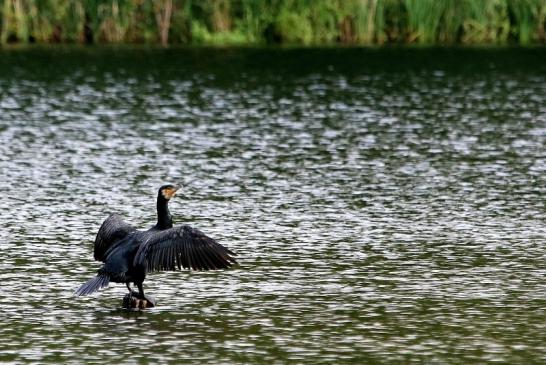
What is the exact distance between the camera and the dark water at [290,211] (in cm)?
1764

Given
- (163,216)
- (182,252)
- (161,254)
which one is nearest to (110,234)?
(163,216)

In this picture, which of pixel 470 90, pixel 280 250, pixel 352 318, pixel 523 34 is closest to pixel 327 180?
pixel 280 250

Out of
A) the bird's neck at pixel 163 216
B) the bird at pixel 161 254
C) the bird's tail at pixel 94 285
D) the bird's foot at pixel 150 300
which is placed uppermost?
the bird's neck at pixel 163 216

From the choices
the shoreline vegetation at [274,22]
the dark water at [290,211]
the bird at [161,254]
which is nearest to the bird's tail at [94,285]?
the bird at [161,254]

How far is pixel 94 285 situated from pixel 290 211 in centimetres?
950

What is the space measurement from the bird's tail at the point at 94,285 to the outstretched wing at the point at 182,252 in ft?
1.72

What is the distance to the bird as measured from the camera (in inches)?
722

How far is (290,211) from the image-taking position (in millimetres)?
27516

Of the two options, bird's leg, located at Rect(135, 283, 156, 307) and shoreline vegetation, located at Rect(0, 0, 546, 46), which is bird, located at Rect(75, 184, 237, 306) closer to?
bird's leg, located at Rect(135, 283, 156, 307)

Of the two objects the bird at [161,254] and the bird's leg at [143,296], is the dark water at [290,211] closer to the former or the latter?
the bird's leg at [143,296]

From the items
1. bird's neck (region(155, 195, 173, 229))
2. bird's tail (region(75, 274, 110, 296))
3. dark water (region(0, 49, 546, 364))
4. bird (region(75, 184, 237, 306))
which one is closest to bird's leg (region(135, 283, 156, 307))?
bird (region(75, 184, 237, 306))

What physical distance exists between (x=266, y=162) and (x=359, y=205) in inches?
282

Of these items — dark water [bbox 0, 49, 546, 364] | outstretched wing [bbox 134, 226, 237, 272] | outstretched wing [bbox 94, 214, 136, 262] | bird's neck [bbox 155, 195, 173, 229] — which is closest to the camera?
dark water [bbox 0, 49, 546, 364]

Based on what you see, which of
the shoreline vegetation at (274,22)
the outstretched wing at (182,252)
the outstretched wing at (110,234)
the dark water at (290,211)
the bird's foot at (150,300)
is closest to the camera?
the dark water at (290,211)
